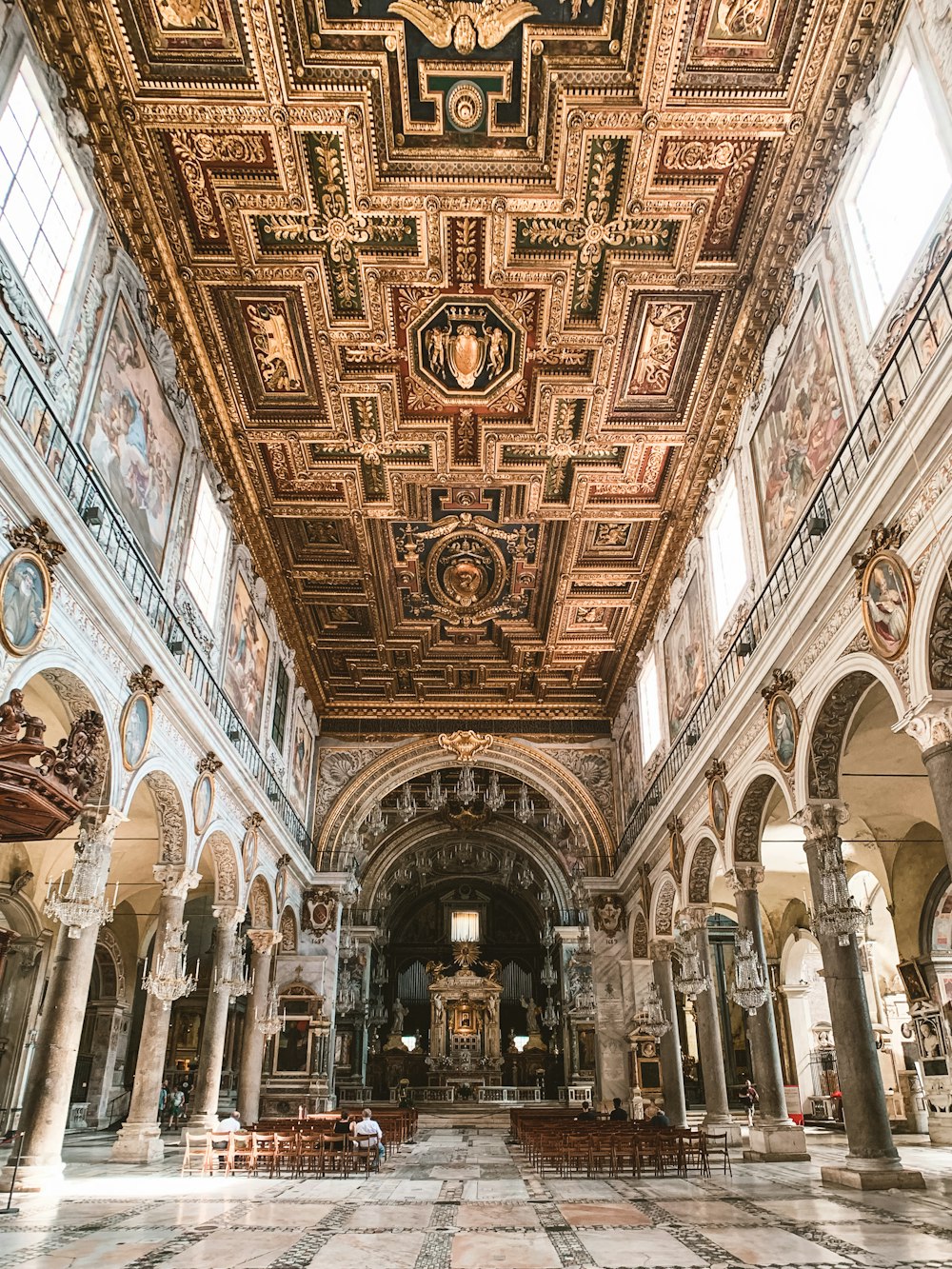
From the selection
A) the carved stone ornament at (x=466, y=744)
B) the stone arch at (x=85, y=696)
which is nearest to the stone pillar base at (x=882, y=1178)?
the stone arch at (x=85, y=696)

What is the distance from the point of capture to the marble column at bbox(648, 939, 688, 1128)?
19531mm

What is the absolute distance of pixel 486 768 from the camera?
2606 centimetres

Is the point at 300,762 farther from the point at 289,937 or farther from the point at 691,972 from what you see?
the point at 691,972

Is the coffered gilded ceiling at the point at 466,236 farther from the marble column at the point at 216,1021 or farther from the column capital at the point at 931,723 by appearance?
the marble column at the point at 216,1021

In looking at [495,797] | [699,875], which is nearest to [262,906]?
[495,797]

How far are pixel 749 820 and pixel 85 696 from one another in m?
9.59

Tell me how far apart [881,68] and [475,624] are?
14.0 meters

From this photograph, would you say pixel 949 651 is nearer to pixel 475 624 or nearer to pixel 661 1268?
pixel 661 1268

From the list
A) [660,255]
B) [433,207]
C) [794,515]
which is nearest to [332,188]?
[433,207]

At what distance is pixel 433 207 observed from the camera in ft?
40.9

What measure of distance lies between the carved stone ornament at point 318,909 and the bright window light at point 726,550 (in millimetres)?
13398

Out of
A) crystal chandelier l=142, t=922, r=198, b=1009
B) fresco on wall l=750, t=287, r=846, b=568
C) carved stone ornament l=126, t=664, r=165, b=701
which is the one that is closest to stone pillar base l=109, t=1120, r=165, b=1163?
crystal chandelier l=142, t=922, r=198, b=1009

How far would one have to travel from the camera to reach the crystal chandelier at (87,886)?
1072cm

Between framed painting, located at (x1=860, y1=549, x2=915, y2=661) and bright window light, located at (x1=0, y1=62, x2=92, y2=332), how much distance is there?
28.8 ft
